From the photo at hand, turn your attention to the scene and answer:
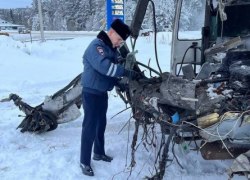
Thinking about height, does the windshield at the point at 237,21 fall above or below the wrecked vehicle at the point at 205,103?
above

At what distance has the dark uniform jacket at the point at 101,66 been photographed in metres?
4.37

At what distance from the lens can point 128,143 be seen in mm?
5543

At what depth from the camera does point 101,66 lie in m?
4.38

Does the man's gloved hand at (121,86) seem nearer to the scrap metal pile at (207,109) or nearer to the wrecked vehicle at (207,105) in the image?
the wrecked vehicle at (207,105)

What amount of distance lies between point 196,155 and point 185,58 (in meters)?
1.81

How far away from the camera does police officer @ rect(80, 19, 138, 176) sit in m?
4.40

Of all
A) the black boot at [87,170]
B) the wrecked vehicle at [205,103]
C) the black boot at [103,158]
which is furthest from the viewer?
the black boot at [103,158]

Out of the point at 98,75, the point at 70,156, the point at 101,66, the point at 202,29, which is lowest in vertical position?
the point at 70,156

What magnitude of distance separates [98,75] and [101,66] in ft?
0.81

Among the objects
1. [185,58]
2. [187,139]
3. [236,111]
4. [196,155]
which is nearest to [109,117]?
[185,58]

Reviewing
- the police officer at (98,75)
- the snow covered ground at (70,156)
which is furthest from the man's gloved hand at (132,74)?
the snow covered ground at (70,156)

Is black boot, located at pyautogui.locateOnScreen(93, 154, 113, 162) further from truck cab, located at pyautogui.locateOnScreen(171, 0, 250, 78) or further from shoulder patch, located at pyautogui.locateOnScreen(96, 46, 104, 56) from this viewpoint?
truck cab, located at pyautogui.locateOnScreen(171, 0, 250, 78)

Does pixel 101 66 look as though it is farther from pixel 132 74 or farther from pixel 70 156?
pixel 70 156

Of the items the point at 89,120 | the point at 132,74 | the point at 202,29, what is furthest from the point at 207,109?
the point at 202,29
